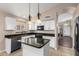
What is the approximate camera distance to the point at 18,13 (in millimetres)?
1553

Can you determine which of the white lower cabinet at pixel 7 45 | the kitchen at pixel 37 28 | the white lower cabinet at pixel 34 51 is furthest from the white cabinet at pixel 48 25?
the white lower cabinet at pixel 7 45

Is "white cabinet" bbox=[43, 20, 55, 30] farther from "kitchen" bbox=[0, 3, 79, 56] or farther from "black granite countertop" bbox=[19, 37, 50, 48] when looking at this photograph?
"black granite countertop" bbox=[19, 37, 50, 48]

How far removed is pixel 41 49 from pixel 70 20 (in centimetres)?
83

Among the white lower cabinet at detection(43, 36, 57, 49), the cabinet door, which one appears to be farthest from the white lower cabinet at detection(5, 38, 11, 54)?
the white lower cabinet at detection(43, 36, 57, 49)

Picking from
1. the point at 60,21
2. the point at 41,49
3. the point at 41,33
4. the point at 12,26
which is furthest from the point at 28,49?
the point at 60,21

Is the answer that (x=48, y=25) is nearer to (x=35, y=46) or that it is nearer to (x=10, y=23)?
(x=35, y=46)

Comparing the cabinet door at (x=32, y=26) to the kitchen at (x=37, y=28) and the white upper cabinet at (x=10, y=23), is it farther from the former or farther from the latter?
the white upper cabinet at (x=10, y=23)

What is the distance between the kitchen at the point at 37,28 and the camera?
1477 millimetres

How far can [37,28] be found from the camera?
159 centimetres

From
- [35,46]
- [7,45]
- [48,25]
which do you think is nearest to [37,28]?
[48,25]

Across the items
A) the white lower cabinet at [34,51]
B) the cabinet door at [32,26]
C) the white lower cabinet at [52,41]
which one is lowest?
the white lower cabinet at [34,51]

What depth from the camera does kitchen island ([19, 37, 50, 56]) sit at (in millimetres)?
1435

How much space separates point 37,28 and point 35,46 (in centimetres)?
38

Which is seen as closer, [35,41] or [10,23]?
[10,23]
